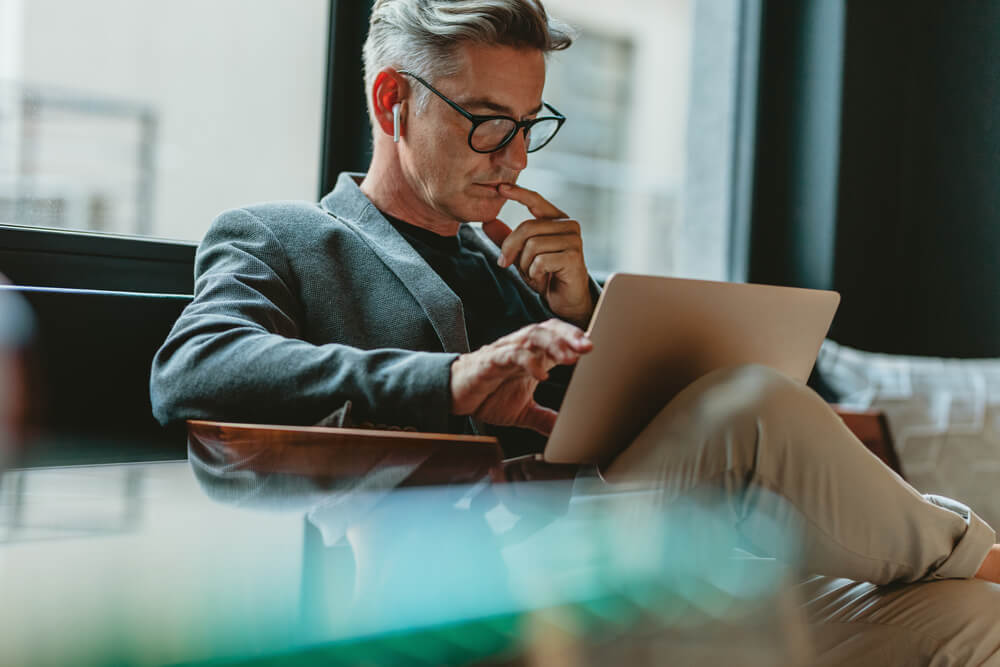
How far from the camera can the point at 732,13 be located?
281 centimetres

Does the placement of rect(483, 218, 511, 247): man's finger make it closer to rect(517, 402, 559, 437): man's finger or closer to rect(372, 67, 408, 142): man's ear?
rect(372, 67, 408, 142): man's ear

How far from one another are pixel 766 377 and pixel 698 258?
1890 mm

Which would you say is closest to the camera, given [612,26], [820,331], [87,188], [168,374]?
[168,374]

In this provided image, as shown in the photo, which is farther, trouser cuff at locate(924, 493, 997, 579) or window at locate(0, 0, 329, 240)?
window at locate(0, 0, 329, 240)

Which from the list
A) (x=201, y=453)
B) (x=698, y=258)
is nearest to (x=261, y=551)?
(x=201, y=453)

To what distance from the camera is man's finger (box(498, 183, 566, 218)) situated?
140 centimetres

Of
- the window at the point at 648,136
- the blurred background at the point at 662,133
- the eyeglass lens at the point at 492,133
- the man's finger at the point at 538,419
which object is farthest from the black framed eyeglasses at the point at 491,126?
the window at the point at 648,136

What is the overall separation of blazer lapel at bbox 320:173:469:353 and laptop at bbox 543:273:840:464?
42cm

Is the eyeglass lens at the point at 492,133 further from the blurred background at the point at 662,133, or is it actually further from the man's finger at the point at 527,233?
the blurred background at the point at 662,133

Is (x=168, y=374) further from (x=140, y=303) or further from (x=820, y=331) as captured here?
(x=820, y=331)

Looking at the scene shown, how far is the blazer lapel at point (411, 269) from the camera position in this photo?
52.0 inches

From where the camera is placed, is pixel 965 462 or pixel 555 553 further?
pixel 965 462

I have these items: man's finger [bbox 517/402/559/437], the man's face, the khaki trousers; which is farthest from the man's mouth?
the khaki trousers

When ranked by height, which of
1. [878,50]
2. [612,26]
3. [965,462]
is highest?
[612,26]
